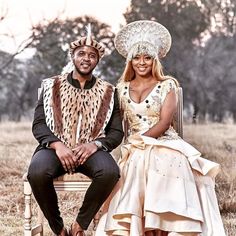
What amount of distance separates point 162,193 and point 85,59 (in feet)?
2.64

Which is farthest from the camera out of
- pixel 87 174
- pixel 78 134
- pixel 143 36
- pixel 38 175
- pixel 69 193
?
pixel 69 193

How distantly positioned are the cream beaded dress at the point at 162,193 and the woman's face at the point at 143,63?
34cm

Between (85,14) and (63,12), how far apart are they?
26 cm

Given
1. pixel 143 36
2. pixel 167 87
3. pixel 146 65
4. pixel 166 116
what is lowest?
pixel 166 116

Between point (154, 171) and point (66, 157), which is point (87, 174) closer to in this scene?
point (66, 157)

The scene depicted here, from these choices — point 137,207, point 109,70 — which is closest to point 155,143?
point 137,207

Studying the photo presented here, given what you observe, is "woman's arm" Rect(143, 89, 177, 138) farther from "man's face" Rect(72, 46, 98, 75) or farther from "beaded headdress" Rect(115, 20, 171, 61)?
"man's face" Rect(72, 46, 98, 75)

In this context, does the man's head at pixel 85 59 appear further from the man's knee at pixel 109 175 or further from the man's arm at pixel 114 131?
the man's knee at pixel 109 175

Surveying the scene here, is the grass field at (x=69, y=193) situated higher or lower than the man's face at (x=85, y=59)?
lower

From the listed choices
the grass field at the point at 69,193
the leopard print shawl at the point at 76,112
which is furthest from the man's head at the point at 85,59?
the grass field at the point at 69,193

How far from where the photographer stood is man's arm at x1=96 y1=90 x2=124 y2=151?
9.65ft

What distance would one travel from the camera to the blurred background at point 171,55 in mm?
5664

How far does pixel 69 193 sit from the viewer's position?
15.3ft

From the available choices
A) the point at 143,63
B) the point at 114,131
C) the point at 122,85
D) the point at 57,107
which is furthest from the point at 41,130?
the point at 143,63
